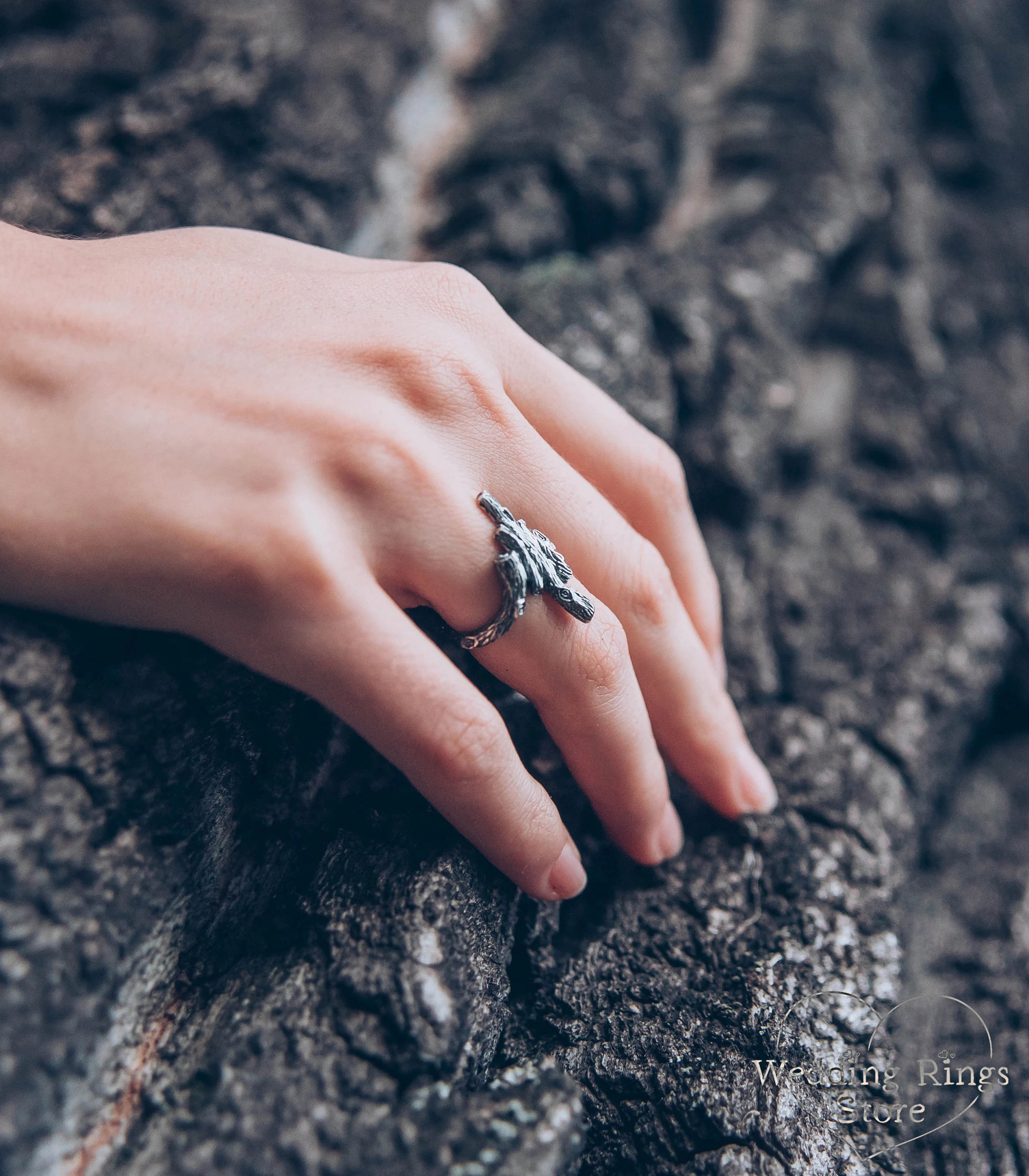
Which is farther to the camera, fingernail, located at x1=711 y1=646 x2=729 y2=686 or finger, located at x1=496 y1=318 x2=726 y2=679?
fingernail, located at x1=711 y1=646 x2=729 y2=686

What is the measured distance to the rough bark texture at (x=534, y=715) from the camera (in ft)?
3.20

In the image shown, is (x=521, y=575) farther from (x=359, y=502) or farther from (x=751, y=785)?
(x=751, y=785)

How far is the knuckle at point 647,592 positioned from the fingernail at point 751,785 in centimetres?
31

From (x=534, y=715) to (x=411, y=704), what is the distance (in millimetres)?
408

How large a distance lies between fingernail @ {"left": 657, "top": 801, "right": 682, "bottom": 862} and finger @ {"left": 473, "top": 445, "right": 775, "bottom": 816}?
0.08m

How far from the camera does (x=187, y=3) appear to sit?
1.94 metres

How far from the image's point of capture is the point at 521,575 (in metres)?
1.06

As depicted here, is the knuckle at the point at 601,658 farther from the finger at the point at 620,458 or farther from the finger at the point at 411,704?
the finger at the point at 620,458

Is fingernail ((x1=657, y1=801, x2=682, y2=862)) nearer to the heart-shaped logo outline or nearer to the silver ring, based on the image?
the heart-shaped logo outline

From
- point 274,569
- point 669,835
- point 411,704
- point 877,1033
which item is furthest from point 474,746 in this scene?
point 877,1033

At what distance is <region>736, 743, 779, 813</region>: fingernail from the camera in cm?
135

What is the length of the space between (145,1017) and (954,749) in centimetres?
157

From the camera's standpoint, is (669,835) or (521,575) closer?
(521,575)

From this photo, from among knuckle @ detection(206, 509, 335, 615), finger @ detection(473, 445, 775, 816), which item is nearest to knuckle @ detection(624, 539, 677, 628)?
finger @ detection(473, 445, 775, 816)
